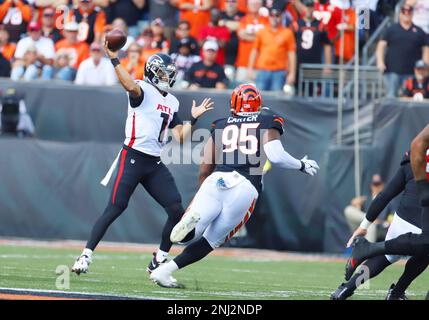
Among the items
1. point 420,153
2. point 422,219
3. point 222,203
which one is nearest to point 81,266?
point 222,203

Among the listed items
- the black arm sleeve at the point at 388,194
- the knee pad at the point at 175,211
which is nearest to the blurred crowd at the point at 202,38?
the knee pad at the point at 175,211

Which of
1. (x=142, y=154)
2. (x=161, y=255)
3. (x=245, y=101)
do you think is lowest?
(x=161, y=255)

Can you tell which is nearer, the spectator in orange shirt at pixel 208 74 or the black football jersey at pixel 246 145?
the black football jersey at pixel 246 145

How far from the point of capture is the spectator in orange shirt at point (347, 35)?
50.8ft

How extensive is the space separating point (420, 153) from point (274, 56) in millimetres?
8459

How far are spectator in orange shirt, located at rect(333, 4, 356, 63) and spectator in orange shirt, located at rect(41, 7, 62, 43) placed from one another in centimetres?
460

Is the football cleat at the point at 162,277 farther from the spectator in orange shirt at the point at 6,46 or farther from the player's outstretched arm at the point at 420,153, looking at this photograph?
the spectator in orange shirt at the point at 6,46

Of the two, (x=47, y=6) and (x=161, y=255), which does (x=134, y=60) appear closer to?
(x=47, y=6)

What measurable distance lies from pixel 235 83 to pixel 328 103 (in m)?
1.55

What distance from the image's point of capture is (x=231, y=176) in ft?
26.8

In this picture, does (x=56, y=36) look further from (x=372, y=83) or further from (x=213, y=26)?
(x=372, y=83)

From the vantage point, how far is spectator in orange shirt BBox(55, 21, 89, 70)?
1648 cm

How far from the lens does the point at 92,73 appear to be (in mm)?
16031

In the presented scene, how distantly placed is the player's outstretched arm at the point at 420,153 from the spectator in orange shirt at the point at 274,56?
824cm
